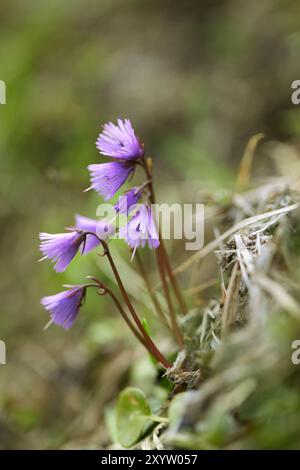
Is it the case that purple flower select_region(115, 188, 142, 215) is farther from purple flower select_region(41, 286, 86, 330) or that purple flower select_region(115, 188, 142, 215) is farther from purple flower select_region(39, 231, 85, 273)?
purple flower select_region(41, 286, 86, 330)

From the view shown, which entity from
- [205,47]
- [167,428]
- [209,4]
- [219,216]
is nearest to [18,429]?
[167,428]

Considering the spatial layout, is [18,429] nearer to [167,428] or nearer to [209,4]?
[167,428]

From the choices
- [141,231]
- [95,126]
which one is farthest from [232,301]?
[95,126]

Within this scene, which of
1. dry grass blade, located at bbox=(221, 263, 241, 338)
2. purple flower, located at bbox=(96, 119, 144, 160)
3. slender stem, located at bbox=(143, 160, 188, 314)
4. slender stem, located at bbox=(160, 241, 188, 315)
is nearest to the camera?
dry grass blade, located at bbox=(221, 263, 241, 338)

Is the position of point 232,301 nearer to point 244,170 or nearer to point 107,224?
point 107,224

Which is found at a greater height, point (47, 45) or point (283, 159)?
point (47, 45)

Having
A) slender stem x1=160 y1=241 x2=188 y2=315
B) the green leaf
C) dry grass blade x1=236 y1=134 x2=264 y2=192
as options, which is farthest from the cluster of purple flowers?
dry grass blade x1=236 y1=134 x2=264 y2=192

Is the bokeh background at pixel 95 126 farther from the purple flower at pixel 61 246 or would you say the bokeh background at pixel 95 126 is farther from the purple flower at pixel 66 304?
the purple flower at pixel 61 246

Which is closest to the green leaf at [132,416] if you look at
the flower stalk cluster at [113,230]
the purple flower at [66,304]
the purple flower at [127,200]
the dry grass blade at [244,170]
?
the flower stalk cluster at [113,230]
